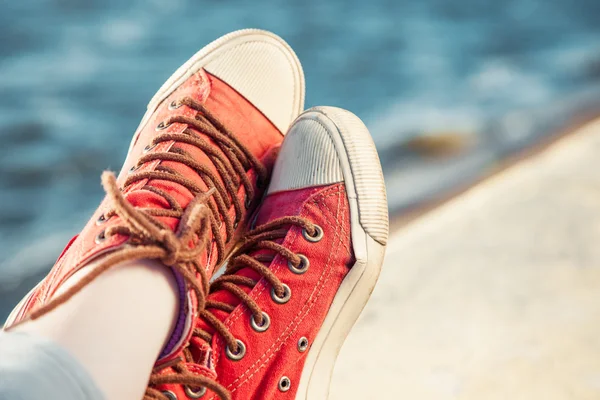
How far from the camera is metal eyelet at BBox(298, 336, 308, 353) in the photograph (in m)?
1.19

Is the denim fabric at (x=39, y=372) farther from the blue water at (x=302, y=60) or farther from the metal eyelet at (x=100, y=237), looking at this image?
the blue water at (x=302, y=60)

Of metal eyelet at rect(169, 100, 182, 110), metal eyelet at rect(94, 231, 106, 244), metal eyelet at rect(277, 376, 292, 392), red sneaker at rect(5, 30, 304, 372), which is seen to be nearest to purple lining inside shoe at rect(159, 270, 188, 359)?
red sneaker at rect(5, 30, 304, 372)

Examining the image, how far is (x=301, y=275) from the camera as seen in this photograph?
4.03ft

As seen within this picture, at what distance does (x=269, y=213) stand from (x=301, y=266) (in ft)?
0.53

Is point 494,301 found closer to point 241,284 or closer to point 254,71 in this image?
point 241,284

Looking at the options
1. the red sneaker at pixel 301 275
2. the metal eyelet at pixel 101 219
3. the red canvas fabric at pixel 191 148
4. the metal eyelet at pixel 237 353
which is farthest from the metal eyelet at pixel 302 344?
the metal eyelet at pixel 101 219

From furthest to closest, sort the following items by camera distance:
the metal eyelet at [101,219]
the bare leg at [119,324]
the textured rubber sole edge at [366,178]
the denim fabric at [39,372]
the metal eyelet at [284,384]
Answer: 1. the textured rubber sole edge at [366,178]
2. the metal eyelet at [284,384]
3. the metal eyelet at [101,219]
4. the bare leg at [119,324]
5. the denim fabric at [39,372]

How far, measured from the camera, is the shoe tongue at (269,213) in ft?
3.96

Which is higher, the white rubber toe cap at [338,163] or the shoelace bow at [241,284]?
the white rubber toe cap at [338,163]

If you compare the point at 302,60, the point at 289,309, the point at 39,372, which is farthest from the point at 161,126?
the point at 302,60

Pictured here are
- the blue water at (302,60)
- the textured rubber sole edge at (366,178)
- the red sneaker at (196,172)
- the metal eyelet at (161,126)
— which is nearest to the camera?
the red sneaker at (196,172)

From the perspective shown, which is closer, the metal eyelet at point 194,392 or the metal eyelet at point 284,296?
the metal eyelet at point 194,392

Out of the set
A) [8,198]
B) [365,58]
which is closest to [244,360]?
[8,198]

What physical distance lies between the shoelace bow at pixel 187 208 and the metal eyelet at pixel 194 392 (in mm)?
149
